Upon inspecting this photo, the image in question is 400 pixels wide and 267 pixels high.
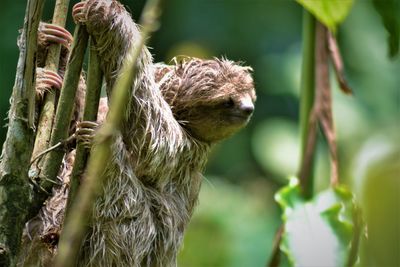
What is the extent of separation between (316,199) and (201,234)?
309cm

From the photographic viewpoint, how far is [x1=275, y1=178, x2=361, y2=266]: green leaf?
7.09ft

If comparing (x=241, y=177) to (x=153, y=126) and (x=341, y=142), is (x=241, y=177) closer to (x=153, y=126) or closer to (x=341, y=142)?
(x=341, y=142)

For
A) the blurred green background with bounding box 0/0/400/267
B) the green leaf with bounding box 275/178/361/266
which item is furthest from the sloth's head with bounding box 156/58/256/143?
the green leaf with bounding box 275/178/361/266

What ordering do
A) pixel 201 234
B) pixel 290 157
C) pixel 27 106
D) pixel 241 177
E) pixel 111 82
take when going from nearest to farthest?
pixel 27 106, pixel 111 82, pixel 201 234, pixel 290 157, pixel 241 177

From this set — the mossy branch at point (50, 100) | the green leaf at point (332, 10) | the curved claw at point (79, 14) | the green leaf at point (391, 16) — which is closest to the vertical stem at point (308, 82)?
the green leaf at point (391, 16)

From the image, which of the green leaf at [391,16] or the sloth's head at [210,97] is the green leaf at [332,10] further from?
the sloth's head at [210,97]

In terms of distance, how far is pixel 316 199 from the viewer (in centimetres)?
239

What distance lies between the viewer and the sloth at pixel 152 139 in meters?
3.00

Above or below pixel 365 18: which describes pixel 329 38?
above

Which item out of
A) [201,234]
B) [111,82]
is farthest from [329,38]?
[201,234]

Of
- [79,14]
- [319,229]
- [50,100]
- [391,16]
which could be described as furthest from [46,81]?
[391,16]

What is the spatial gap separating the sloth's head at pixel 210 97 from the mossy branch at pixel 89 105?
0.79 metres

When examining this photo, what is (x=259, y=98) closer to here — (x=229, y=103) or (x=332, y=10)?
(x=229, y=103)

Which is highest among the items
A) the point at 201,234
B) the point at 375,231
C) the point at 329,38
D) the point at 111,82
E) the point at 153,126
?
the point at 329,38
